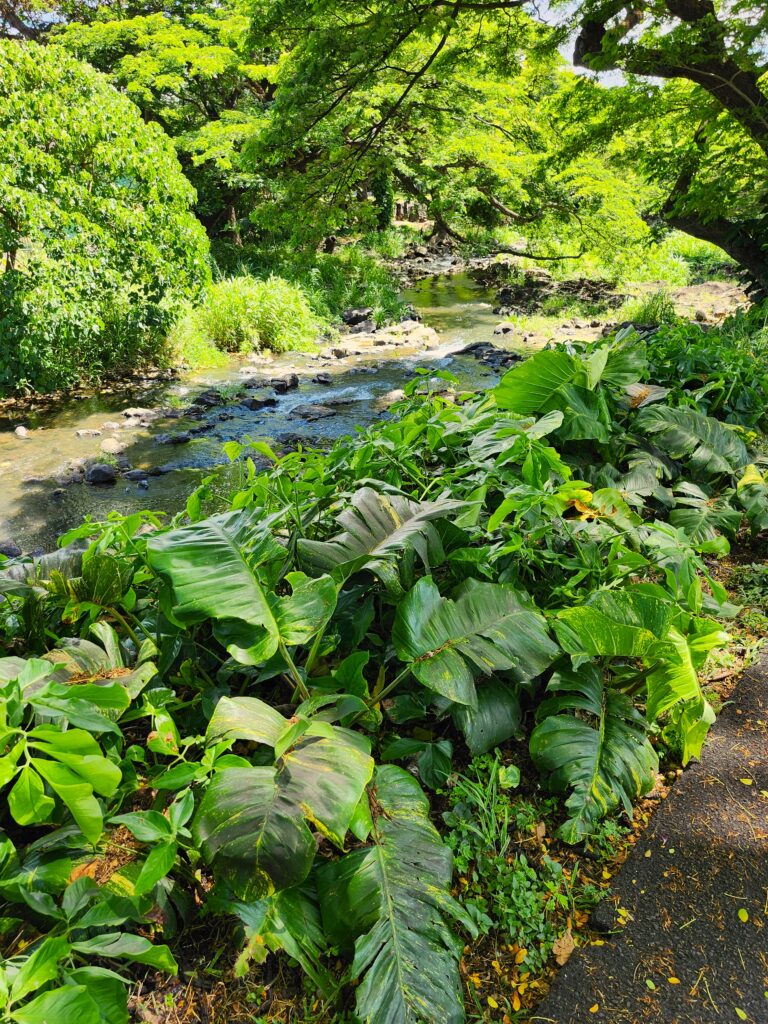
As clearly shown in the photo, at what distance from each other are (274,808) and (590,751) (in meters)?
0.95

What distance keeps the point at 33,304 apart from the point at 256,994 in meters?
8.55

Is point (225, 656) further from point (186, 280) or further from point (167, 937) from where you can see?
point (186, 280)

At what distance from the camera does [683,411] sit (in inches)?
131

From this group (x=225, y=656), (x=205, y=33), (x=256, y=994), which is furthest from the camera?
(x=205, y=33)

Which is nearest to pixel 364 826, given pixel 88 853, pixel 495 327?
pixel 88 853

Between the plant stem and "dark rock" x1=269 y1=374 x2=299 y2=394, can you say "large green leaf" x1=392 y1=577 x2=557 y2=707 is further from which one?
"dark rock" x1=269 y1=374 x2=299 y2=394

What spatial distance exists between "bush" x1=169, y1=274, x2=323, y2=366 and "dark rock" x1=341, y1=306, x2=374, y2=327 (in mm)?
2027

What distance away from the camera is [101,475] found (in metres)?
6.84

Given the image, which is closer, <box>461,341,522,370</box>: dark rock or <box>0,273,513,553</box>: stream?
<box>0,273,513,553</box>: stream

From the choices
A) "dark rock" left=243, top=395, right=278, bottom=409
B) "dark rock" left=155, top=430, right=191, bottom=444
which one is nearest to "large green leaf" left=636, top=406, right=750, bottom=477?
"dark rock" left=155, top=430, right=191, bottom=444

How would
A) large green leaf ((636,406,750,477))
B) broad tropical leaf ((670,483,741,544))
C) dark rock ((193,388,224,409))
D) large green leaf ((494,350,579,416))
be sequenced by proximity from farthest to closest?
dark rock ((193,388,224,409))
large green leaf ((636,406,750,477))
large green leaf ((494,350,579,416))
broad tropical leaf ((670,483,741,544))

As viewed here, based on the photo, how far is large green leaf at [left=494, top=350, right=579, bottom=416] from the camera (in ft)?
9.88

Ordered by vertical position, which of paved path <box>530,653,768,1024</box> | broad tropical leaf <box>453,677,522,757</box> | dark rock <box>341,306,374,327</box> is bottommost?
paved path <box>530,653,768,1024</box>

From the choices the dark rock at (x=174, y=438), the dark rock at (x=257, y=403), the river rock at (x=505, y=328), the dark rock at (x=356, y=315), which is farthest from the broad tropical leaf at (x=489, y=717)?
the dark rock at (x=356, y=315)
